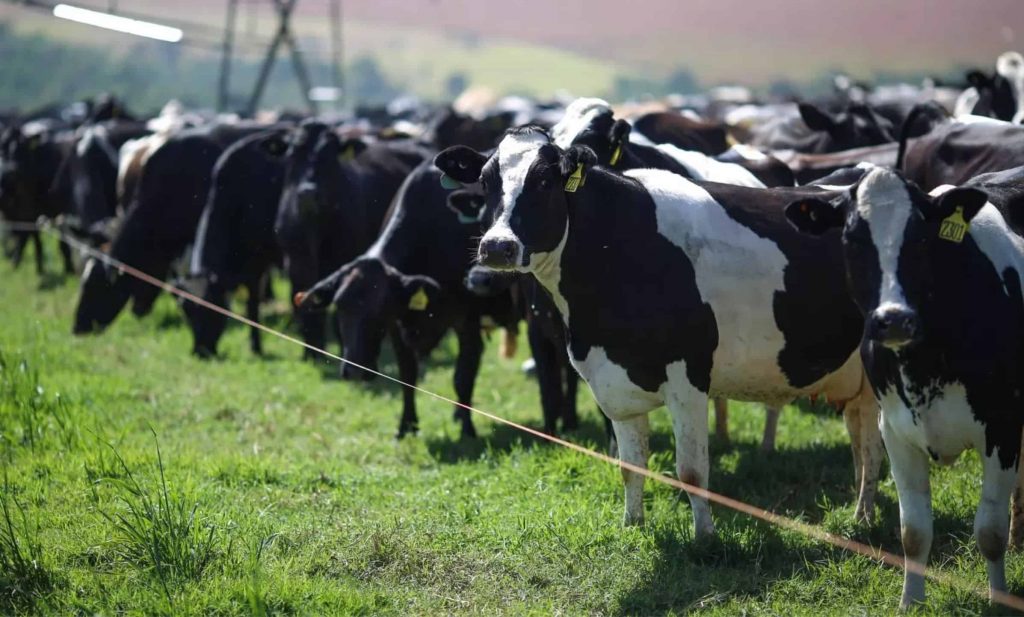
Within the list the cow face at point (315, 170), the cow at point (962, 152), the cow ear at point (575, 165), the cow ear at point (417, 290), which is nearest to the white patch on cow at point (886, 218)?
the cow ear at point (575, 165)

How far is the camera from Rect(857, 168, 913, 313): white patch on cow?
468 cm

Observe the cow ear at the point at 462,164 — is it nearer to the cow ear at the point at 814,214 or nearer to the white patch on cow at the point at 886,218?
the cow ear at the point at 814,214

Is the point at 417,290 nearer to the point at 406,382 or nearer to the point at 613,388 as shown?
the point at 406,382

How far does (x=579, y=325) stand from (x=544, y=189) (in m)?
0.71

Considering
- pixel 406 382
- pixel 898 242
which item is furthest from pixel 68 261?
pixel 898 242

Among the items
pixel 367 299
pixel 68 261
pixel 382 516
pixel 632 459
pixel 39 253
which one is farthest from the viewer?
pixel 39 253

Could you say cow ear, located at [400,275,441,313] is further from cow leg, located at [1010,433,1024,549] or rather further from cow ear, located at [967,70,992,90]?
cow ear, located at [967,70,992,90]

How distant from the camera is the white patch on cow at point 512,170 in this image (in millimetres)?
5609

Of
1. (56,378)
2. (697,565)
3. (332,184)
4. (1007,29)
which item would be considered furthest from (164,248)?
(1007,29)

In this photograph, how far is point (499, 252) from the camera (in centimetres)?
548

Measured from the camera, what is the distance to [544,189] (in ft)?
19.1

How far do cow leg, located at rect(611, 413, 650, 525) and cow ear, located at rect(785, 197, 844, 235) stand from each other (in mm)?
1505

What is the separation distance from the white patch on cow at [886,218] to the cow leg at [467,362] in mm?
4872

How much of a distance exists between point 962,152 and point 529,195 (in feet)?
12.8
